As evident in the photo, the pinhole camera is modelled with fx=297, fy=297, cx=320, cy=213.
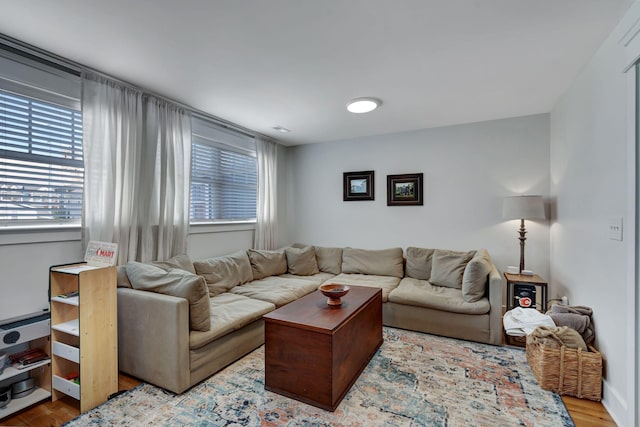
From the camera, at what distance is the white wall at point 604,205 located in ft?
5.64

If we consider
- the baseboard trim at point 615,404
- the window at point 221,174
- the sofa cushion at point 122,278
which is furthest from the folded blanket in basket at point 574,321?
the window at point 221,174

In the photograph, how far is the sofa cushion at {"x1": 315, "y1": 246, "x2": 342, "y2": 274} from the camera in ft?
14.2

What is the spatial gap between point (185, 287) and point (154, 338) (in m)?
0.42

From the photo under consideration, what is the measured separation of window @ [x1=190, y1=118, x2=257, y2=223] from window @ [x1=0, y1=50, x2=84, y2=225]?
1.17 m

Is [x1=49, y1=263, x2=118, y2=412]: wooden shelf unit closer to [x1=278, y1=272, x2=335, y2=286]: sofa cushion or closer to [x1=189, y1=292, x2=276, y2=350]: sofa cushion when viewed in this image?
[x1=189, y1=292, x2=276, y2=350]: sofa cushion

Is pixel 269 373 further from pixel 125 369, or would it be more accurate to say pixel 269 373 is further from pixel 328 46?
pixel 328 46

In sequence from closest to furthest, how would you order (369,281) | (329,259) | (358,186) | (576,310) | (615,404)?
(615,404) → (576,310) → (369,281) → (329,259) → (358,186)

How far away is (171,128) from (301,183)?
Answer: 2339mm

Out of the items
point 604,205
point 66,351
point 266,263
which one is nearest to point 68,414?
point 66,351

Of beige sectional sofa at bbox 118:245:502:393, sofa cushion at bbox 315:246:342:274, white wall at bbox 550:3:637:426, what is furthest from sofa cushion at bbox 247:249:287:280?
A: white wall at bbox 550:3:637:426

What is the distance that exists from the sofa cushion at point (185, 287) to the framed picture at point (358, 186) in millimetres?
2796

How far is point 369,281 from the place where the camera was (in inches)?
146

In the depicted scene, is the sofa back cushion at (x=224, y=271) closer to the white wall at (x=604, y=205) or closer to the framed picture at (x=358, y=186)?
the framed picture at (x=358, y=186)

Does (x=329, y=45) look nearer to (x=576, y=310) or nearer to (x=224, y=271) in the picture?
(x=224, y=271)
